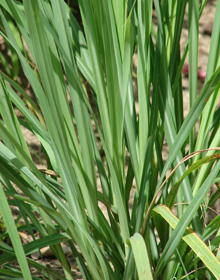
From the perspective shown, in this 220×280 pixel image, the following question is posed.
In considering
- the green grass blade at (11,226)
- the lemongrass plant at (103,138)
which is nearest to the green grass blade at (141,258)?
the lemongrass plant at (103,138)

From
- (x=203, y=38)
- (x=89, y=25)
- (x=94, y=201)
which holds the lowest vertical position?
(x=94, y=201)

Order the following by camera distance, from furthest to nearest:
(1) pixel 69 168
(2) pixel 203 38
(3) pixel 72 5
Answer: (2) pixel 203 38
(3) pixel 72 5
(1) pixel 69 168

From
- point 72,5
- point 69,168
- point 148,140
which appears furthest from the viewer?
point 72,5

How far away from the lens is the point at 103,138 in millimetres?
430

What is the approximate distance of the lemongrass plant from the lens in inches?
14.2

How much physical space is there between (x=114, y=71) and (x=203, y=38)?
3.74ft

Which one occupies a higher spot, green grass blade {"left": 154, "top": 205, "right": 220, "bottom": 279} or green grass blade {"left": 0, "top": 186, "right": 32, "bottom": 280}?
green grass blade {"left": 0, "top": 186, "right": 32, "bottom": 280}

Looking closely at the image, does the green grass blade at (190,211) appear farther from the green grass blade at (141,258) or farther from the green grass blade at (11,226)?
the green grass blade at (11,226)

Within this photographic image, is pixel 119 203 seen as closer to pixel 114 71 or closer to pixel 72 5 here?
pixel 114 71

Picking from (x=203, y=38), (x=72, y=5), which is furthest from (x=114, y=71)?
(x=203, y=38)

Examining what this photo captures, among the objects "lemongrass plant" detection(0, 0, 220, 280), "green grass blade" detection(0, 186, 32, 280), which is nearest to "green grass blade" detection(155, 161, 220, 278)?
"lemongrass plant" detection(0, 0, 220, 280)

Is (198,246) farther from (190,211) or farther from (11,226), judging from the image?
(11,226)

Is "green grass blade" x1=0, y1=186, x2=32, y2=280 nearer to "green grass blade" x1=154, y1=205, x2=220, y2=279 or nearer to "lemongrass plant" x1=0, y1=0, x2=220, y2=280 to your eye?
"lemongrass plant" x1=0, y1=0, x2=220, y2=280

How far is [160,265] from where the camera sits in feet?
1.44
